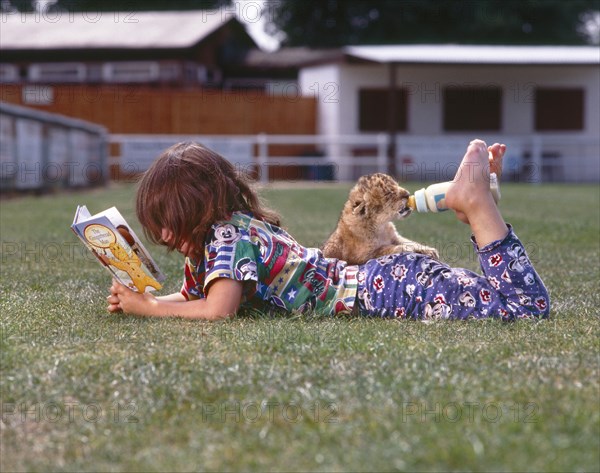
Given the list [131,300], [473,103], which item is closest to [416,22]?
[473,103]

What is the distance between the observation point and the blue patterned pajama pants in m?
4.36

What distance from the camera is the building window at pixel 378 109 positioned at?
30359mm

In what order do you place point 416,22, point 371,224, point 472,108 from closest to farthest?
point 371,224
point 472,108
point 416,22

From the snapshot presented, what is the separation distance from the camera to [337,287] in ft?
15.3

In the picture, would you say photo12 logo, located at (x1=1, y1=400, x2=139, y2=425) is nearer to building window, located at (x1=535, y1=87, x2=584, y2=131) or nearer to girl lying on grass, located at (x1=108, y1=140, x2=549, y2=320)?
girl lying on grass, located at (x1=108, y1=140, x2=549, y2=320)

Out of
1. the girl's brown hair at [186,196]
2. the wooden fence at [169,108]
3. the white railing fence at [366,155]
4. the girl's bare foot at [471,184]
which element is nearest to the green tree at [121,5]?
the wooden fence at [169,108]

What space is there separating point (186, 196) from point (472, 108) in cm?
2733

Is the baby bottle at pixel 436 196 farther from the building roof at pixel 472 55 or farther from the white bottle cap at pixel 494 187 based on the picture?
Result: the building roof at pixel 472 55

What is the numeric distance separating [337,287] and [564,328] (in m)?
1.04

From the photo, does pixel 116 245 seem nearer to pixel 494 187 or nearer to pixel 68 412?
pixel 68 412

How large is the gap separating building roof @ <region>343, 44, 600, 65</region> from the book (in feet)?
75.7

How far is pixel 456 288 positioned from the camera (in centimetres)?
452

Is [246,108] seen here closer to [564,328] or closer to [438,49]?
[438,49]

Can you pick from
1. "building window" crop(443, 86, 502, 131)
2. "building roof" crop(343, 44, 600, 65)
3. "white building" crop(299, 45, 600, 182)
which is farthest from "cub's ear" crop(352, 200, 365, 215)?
"building window" crop(443, 86, 502, 131)
